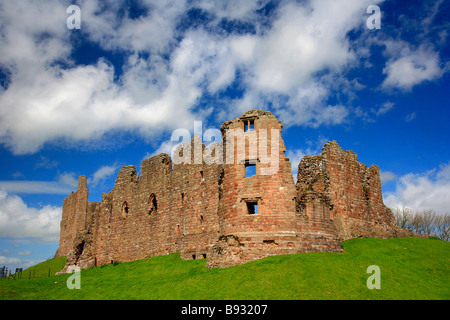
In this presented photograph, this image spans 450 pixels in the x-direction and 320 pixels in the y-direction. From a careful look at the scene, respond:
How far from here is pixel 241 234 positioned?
20141 millimetres

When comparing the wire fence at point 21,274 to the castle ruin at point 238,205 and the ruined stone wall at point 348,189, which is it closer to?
the castle ruin at point 238,205

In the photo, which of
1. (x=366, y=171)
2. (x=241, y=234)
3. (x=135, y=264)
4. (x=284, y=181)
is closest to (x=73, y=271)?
(x=135, y=264)

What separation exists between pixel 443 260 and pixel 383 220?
950cm

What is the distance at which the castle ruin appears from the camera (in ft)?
66.1

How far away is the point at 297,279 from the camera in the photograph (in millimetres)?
15578

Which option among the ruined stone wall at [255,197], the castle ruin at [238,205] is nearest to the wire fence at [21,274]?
the castle ruin at [238,205]

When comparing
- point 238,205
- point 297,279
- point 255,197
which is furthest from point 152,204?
point 297,279

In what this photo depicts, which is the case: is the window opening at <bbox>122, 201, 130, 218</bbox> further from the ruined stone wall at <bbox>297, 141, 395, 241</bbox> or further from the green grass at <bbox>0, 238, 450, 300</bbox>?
the ruined stone wall at <bbox>297, 141, 395, 241</bbox>

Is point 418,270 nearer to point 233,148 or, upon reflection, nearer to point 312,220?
point 312,220

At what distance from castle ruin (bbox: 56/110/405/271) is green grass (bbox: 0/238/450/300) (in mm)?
1520

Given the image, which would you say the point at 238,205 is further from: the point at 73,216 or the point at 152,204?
the point at 73,216

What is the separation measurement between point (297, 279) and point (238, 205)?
6.17 m

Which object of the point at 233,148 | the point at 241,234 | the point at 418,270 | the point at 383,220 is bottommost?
the point at 418,270
